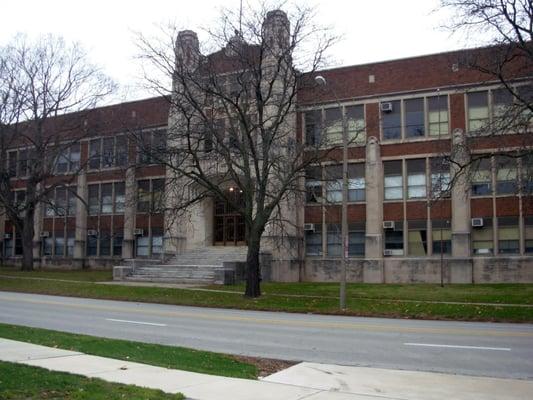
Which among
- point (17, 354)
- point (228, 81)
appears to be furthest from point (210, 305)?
point (17, 354)

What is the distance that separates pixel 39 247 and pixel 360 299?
33550 millimetres

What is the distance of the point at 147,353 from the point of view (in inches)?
432

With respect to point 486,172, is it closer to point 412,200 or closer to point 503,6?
point 412,200

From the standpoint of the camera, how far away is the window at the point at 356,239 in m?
35.6

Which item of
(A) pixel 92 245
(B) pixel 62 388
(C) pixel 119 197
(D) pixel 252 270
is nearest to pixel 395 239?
(D) pixel 252 270

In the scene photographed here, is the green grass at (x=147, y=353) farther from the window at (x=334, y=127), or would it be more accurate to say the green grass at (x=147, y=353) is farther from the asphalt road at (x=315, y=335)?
the window at (x=334, y=127)

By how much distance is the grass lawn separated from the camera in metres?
20.2

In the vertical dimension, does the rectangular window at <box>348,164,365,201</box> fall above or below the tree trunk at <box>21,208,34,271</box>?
above

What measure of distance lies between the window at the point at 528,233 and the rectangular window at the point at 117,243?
27517mm

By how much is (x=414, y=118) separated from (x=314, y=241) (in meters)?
9.32

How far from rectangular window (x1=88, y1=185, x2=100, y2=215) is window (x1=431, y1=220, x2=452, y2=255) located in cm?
2562

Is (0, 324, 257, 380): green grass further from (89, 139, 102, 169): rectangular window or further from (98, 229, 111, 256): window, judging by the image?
(89, 139, 102, 169): rectangular window

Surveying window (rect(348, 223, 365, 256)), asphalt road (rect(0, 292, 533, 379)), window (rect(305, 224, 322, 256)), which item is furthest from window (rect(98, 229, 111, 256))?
asphalt road (rect(0, 292, 533, 379))

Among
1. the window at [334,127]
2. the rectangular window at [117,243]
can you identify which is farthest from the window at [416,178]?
the rectangular window at [117,243]
